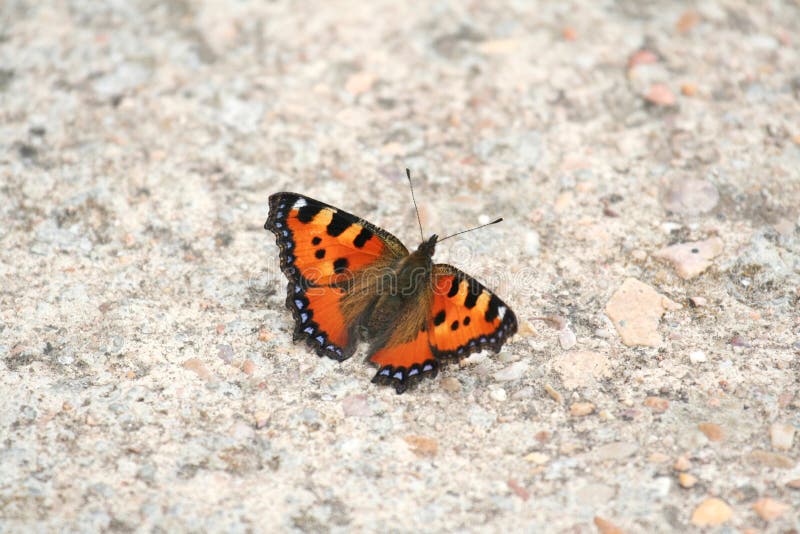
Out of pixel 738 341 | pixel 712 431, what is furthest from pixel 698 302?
pixel 712 431

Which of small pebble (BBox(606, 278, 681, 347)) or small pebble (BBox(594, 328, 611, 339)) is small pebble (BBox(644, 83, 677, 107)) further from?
small pebble (BBox(594, 328, 611, 339))

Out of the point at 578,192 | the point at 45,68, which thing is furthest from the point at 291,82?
the point at 578,192

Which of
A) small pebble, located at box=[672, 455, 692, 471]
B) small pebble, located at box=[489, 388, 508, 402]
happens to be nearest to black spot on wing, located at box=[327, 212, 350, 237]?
small pebble, located at box=[489, 388, 508, 402]

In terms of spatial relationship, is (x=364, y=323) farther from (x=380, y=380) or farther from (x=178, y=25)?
(x=178, y=25)

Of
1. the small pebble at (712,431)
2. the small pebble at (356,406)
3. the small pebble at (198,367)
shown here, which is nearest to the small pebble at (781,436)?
the small pebble at (712,431)

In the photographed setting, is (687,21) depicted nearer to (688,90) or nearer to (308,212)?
(688,90)

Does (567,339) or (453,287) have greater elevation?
(453,287)

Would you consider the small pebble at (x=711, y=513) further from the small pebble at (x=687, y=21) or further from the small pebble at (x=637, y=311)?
the small pebble at (x=687, y=21)
